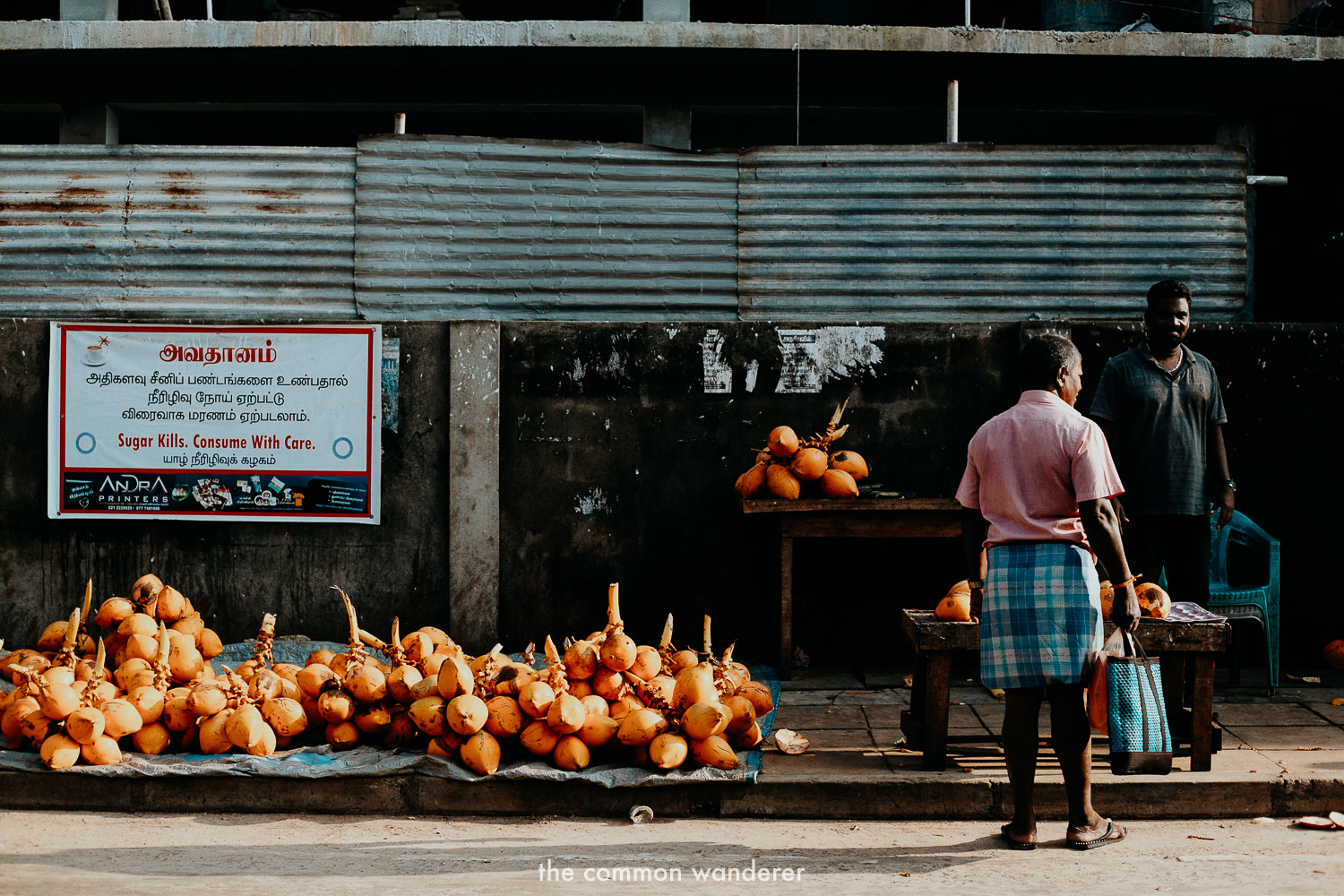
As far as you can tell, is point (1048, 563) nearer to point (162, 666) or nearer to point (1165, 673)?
point (1165, 673)

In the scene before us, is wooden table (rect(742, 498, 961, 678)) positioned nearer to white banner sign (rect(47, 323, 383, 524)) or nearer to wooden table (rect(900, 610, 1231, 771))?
wooden table (rect(900, 610, 1231, 771))

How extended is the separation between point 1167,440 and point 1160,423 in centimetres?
10

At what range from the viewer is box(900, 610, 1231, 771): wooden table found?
15.4ft

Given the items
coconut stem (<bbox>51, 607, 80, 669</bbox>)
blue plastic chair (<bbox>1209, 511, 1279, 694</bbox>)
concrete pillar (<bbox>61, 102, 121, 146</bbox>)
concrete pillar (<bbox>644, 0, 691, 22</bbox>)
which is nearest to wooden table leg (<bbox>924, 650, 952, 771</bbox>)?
blue plastic chair (<bbox>1209, 511, 1279, 694</bbox>)

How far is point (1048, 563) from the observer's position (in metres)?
3.99

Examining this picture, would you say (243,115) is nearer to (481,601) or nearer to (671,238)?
(671,238)

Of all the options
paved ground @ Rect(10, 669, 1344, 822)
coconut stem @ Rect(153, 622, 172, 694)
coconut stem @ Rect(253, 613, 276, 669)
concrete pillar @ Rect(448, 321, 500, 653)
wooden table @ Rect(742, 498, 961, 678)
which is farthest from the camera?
concrete pillar @ Rect(448, 321, 500, 653)

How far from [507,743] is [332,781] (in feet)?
2.51

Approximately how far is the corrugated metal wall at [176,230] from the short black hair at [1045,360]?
4.78 meters

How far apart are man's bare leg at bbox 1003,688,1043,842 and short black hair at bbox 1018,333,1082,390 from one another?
3.78 ft

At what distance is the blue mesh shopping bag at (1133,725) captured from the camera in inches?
161

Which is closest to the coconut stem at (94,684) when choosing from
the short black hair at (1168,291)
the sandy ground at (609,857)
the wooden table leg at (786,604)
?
the sandy ground at (609,857)

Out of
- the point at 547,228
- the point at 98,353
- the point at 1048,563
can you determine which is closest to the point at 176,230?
the point at 98,353

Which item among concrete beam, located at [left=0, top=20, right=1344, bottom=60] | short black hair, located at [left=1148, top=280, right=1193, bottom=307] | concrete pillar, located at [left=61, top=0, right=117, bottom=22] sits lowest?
short black hair, located at [left=1148, top=280, right=1193, bottom=307]
